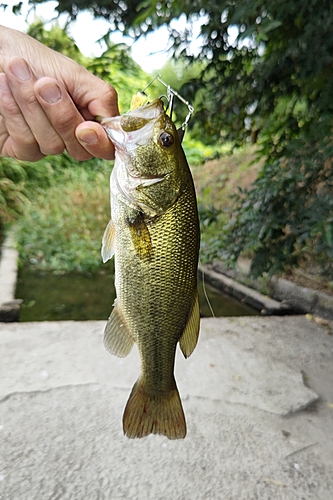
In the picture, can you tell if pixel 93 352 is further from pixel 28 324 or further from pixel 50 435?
pixel 50 435

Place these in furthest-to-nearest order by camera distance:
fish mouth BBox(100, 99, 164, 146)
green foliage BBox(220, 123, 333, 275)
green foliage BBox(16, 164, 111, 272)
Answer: green foliage BBox(16, 164, 111, 272) < green foliage BBox(220, 123, 333, 275) < fish mouth BBox(100, 99, 164, 146)

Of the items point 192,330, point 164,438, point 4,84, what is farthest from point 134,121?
point 164,438

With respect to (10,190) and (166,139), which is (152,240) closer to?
(166,139)

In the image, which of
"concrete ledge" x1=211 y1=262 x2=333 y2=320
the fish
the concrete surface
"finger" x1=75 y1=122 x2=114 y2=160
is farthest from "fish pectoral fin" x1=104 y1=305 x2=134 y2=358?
"concrete ledge" x1=211 y1=262 x2=333 y2=320

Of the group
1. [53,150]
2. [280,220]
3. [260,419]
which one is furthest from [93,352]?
[53,150]

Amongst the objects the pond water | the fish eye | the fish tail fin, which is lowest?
the fish tail fin

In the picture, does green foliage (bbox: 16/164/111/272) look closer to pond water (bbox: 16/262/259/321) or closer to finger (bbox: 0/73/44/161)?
pond water (bbox: 16/262/259/321)
